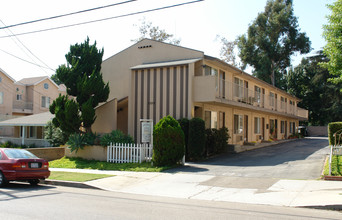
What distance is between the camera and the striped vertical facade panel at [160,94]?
745 inches

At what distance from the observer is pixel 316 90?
2036 inches

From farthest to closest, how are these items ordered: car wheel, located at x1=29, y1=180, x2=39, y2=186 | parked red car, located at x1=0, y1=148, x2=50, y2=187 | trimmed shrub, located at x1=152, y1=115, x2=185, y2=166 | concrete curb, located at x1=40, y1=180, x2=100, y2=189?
1. trimmed shrub, located at x1=152, y1=115, x2=185, y2=166
2. car wheel, located at x1=29, y1=180, x2=39, y2=186
3. concrete curb, located at x1=40, y1=180, x2=100, y2=189
4. parked red car, located at x1=0, y1=148, x2=50, y2=187

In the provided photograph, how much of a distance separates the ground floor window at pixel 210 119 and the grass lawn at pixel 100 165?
20.9ft

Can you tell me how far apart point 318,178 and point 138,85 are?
12502 millimetres

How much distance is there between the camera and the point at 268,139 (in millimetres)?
32188

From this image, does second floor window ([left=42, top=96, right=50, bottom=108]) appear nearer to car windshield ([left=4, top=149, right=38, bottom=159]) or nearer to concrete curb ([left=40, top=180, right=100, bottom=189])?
concrete curb ([left=40, top=180, right=100, bottom=189])

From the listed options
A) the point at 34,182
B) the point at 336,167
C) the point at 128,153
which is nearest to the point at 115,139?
the point at 128,153

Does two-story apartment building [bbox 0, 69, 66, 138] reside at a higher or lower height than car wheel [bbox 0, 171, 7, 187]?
higher

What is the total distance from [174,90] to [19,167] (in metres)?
10.4

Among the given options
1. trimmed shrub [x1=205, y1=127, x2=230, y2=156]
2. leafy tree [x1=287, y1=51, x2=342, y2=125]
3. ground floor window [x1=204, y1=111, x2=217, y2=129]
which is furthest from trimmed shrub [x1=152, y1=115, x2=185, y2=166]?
leafy tree [x1=287, y1=51, x2=342, y2=125]

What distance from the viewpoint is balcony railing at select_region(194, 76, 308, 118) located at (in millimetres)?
18203

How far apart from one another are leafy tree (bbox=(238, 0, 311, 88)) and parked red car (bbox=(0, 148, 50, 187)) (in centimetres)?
3927

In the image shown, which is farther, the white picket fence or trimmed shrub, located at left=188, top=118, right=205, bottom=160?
trimmed shrub, located at left=188, top=118, right=205, bottom=160

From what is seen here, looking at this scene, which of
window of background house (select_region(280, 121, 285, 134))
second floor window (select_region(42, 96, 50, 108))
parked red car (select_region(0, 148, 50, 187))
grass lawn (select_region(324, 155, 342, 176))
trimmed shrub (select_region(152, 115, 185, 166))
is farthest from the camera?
second floor window (select_region(42, 96, 50, 108))
